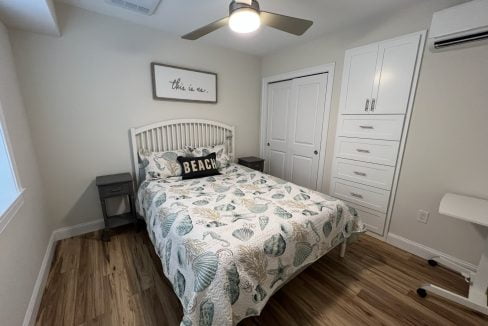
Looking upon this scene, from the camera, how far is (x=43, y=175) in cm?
209

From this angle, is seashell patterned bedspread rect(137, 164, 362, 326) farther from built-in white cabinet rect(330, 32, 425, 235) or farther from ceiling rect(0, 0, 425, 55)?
ceiling rect(0, 0, 425, 55)

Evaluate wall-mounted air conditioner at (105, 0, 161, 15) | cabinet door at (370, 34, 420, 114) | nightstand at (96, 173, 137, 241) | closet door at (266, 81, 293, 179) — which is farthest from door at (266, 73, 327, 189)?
nightstand at (96, 173, 137, 241)

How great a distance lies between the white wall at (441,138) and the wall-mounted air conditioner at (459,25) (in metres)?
0.09

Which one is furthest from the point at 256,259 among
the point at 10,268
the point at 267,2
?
the point at 267,2

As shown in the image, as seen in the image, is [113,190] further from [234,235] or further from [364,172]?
[364,172]

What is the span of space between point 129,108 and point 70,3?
105 cm

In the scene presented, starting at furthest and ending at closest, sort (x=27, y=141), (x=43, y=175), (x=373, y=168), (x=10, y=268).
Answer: (x=373, y=168) < (x=43, y=175) < (x=27, y=141) < (x=10, y=268)

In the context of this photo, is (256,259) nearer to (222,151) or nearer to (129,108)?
(222,151)

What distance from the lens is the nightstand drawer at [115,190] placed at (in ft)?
6.95

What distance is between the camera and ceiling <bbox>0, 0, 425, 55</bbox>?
61.4 inches

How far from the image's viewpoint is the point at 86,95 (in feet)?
7.13

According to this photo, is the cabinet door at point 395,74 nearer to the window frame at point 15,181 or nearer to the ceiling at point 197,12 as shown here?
the ceiling at point 197,12

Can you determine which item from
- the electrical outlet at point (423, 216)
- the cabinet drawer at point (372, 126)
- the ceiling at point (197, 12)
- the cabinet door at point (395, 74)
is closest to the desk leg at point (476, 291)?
the electrical outlet at point (423, 216)

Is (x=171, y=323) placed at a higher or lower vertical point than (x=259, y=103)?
lower
